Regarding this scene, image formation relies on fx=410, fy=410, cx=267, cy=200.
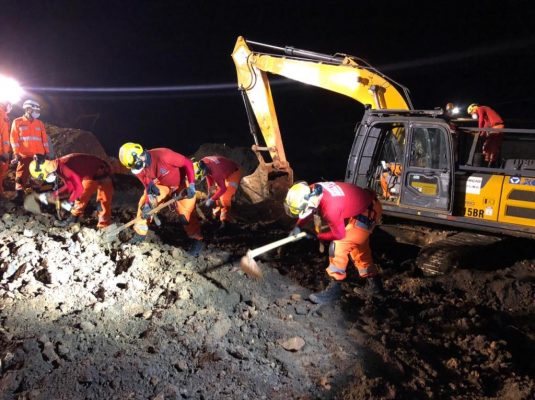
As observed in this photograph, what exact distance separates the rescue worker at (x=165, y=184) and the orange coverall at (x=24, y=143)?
2744 millimetres

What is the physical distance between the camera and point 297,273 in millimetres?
5469

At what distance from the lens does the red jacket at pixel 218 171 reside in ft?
21.7

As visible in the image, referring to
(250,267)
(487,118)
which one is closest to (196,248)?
(250,267)

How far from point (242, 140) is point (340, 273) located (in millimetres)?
15399

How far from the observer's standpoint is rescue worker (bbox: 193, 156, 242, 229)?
6598 mm

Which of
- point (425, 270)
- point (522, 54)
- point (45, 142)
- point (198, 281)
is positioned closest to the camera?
point (198, 281)

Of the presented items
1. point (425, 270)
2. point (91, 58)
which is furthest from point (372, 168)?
point (91, 58)

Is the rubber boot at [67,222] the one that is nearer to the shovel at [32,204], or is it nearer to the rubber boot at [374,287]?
the shovel at [32,204]

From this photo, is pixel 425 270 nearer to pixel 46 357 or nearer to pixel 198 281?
pixel 198 281

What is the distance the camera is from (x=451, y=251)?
5203mm

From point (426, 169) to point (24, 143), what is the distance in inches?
249

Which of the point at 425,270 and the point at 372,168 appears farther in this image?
the point at 372,168

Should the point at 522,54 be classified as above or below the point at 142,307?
above

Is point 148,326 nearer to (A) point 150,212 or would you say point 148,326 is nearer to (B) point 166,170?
(A) point 150,212
